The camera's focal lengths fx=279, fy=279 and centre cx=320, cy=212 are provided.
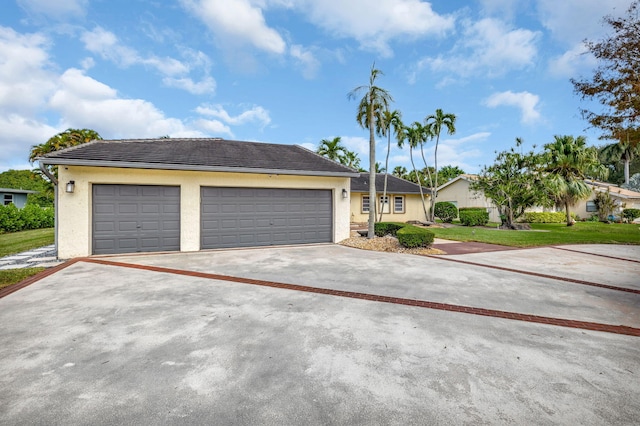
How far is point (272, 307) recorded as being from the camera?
4477mm

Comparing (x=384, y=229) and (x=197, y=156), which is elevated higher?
(x=197, y=156)

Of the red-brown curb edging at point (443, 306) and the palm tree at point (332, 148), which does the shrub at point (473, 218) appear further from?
the red-brown curb edging at point (443, 306)

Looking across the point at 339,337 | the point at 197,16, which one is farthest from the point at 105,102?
the point at 339,337

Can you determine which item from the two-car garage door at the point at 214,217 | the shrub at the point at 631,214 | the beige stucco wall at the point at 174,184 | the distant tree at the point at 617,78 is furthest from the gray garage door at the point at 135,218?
the shrub at the point at 631,214

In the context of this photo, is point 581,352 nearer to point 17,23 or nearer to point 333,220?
point 333,220

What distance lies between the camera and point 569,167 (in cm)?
2345

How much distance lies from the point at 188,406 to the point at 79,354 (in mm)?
1754

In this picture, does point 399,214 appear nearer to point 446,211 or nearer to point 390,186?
point 390,186

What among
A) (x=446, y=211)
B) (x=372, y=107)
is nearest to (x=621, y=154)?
(x=446, y=211)

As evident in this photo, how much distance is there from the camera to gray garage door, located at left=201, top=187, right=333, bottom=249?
404 inches

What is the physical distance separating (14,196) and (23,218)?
1394 centimetres

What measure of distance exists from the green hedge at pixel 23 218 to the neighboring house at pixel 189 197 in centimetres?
1180

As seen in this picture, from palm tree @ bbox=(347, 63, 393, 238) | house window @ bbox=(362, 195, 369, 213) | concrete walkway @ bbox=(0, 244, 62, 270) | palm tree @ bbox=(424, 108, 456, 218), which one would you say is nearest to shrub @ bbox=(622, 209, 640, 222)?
palm tree @ bbox=(424, 108, 456, 218)

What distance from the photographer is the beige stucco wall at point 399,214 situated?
2386cm
